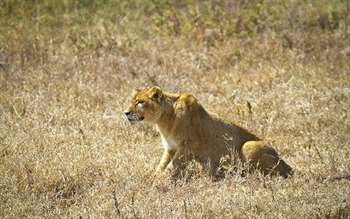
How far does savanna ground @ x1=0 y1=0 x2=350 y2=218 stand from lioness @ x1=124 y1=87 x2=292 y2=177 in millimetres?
311

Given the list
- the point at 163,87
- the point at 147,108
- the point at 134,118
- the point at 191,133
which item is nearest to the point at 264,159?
the point at 191,133

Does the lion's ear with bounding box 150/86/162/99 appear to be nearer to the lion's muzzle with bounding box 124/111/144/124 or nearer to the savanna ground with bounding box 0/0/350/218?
the lion's muzzle with bounding box 124/111/144/124

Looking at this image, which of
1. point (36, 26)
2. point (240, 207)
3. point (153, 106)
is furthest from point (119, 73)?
point (240, 207)

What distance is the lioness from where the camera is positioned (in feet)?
25.9

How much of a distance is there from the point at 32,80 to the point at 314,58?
5067mm

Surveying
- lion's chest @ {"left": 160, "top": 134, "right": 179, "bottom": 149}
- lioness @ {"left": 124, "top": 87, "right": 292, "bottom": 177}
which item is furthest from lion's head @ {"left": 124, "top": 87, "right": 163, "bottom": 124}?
lion's chest @ {"left": 160, "top": 134, "right": 179, "bottom": 149}

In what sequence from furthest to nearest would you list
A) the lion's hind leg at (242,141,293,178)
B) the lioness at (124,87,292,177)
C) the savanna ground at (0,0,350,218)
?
the lioness at (124,87,292,177), the lion's hind leg at (242,141,293,178), the savanna ground at (0,0,350,218)

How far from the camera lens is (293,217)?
6258 millimetres

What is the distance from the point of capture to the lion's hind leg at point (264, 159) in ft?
25.6

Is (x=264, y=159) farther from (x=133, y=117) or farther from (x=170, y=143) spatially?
(x=133, y=117)

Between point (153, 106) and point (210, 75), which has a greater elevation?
point (153, 106)

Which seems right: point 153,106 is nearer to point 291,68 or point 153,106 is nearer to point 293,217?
point 293,217

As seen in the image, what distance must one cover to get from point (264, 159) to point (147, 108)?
57.2 inches

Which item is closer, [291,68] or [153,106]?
[153,106]
